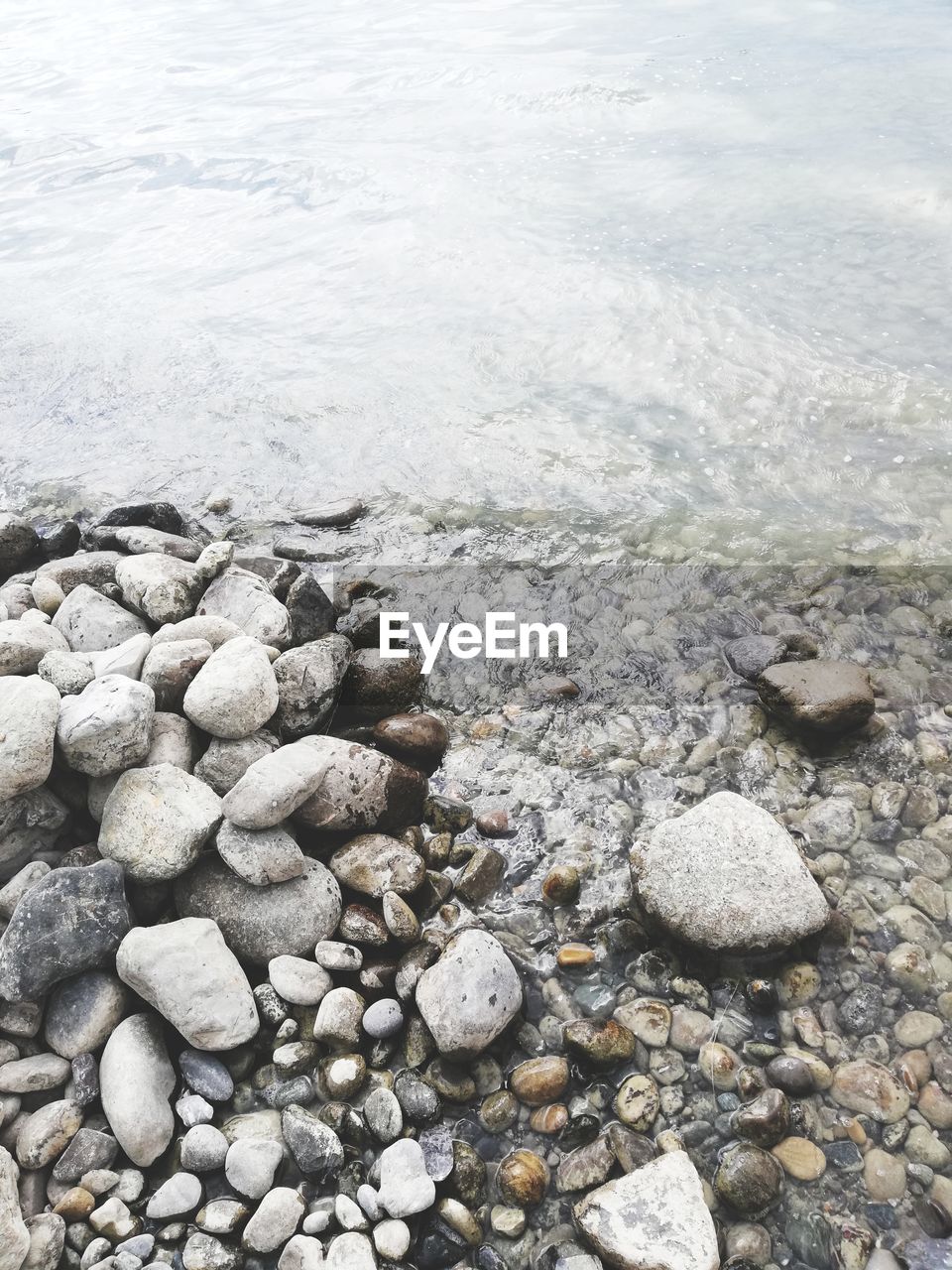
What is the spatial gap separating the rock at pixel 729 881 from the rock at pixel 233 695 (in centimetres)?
152

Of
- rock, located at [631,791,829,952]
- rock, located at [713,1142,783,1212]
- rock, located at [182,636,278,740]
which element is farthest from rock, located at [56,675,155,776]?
rock, located at [713,1142,783,1212]

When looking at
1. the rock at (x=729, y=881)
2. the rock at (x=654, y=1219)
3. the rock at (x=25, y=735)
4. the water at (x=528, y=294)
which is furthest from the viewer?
the water at (x=528, y=294)

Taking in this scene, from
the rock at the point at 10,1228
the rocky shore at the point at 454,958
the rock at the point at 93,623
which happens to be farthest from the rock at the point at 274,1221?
the rock at the point at 93,623

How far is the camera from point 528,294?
7.28 meters

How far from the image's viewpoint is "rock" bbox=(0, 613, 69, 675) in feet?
11.6

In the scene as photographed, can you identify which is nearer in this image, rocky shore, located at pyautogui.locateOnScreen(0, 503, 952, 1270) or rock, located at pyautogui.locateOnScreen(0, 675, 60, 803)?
rocky shore, located at pyautogui.locateOnScreen(0, 503, 952, 1270)

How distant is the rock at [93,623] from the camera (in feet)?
12.7

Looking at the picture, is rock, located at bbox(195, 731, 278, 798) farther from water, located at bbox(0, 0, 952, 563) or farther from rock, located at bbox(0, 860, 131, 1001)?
water, located at bbox(0, 0, 952, 563)

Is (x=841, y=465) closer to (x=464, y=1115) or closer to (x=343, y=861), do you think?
(x=343, y=861)

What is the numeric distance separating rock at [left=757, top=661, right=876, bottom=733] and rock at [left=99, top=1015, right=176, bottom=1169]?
103 inches

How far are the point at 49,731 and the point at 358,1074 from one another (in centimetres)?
154

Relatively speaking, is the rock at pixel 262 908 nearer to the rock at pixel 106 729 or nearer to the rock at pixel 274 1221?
the rock at pixel 106 729

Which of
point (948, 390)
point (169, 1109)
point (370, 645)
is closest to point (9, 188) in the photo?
point (370, 645)

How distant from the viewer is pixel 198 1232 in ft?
7.83
